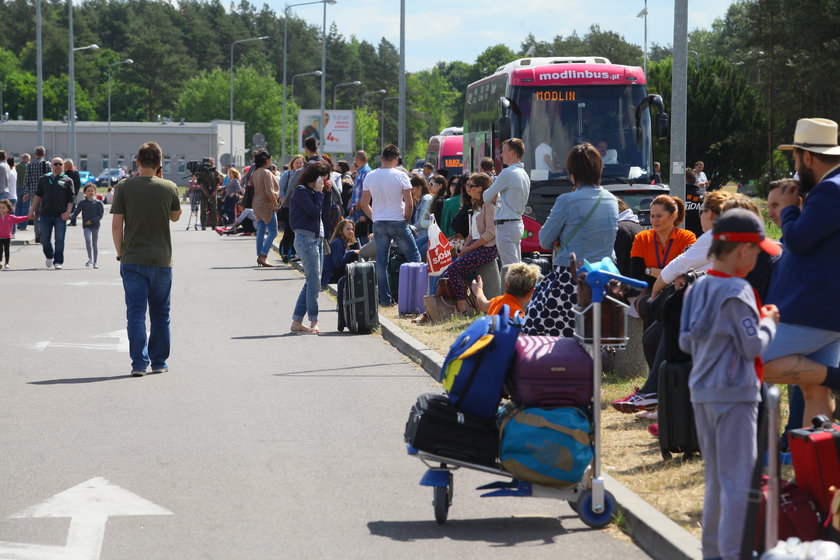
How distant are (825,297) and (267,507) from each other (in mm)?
2943

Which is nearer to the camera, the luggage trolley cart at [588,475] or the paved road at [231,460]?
the paved road at [231,460]

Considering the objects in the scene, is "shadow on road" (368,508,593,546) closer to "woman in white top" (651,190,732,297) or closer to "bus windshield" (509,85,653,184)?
"woman in white top" (651,190,732,297)

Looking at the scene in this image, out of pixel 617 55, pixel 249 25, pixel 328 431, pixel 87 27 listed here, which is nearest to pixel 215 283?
pixel 328 431

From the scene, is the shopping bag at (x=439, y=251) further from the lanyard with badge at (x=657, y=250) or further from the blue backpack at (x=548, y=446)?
the blue backpack at (x=548, y=446)

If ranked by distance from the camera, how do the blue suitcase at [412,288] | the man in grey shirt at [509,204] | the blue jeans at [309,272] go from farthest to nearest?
the blue suitcase at [412,288], the blue jeans at [309,272], the man in grey shirt at [509,204]

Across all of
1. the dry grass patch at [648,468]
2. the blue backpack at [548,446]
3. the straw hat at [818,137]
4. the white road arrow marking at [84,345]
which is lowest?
the white road arrow marking at [84,345]

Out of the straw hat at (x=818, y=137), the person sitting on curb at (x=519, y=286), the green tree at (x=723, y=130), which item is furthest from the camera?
the green tree at (x=723, y=130)

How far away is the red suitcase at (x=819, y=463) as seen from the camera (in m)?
5.39

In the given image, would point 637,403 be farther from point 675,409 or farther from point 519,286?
point 675,409

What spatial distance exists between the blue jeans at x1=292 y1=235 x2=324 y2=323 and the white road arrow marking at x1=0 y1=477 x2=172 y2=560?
711 centimetres

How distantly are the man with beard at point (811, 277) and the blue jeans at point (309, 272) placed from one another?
816 centimetres

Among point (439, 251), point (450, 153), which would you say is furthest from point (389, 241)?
point (450, 153)

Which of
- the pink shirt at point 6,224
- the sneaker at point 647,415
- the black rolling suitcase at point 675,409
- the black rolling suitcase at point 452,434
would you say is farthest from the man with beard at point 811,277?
the pink shirt at point 6,224

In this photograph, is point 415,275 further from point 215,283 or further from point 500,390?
point 500,390
